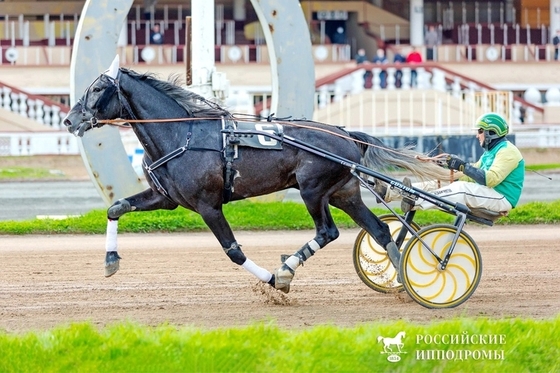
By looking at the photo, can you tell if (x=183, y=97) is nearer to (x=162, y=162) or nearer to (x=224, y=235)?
(x=162, y=162)

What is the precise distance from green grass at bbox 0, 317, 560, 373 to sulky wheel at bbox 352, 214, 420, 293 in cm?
218

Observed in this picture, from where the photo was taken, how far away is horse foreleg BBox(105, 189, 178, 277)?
28.7ft

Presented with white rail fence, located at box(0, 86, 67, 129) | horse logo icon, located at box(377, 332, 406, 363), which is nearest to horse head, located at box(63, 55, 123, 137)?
horse logo icon, located at box(377, 332, 406, 363)

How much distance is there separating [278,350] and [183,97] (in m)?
2.91

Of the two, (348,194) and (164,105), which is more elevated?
(164,105)

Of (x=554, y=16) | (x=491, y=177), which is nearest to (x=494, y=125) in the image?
(x=491, y=177)

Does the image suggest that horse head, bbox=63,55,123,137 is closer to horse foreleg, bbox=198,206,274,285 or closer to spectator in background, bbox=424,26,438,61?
horse foreleg, bbox=198,206,274,285

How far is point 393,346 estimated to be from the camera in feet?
21.4

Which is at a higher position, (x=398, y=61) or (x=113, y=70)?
(x=398, y=61)

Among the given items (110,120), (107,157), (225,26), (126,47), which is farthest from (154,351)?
(225,26)

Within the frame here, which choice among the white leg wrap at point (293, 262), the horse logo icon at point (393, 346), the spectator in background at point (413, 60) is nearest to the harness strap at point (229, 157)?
the white leg wrap at point (293, 262)

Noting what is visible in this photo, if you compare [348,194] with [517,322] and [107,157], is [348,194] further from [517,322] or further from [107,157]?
[107,157]

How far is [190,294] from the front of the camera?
9.03m

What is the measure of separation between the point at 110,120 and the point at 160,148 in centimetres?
40
